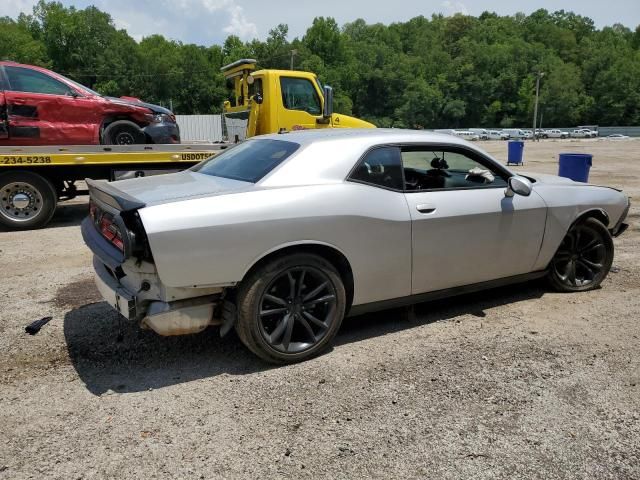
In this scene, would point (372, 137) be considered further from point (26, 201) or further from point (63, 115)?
point (63, 115)

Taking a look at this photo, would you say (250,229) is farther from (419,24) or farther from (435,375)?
(419,24)

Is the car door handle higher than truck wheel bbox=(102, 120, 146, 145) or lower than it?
lower

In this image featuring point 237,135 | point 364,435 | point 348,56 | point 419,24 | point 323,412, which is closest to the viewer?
point 364,435

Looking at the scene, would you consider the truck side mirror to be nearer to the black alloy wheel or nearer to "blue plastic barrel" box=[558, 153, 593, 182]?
"blue plastic barrel" box=[558, 153, 593, 182]

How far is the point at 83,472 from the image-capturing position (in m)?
2.50

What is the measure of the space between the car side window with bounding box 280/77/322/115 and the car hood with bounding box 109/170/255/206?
19.9ft

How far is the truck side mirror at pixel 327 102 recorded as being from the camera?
9383 mm

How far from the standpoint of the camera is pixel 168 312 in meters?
3.18

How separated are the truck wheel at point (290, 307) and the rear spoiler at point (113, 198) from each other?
→ 824 mm

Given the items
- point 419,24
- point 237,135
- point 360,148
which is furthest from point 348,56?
point 360,148

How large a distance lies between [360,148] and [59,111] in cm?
667

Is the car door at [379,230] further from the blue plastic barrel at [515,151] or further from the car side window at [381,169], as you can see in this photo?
the blue plastic barrel at [515,151]

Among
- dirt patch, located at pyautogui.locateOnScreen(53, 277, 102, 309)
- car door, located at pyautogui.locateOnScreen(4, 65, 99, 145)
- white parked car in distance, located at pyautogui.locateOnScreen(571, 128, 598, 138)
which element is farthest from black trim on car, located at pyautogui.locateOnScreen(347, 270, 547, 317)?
white parked car in distance, located at pyautogui.locateOnScreen(571, 128, 598, 138)

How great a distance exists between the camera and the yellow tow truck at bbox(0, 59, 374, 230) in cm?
780
